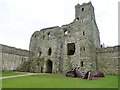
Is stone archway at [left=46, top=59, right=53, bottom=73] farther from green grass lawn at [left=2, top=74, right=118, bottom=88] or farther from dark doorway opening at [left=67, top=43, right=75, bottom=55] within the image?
green grass lawn at [left=2, top=74, right=118, bottom=88]

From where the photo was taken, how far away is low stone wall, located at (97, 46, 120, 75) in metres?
27.8

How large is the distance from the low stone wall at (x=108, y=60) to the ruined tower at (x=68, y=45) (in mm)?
919

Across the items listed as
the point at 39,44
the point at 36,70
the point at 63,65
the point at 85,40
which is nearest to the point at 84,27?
the point at 85,40

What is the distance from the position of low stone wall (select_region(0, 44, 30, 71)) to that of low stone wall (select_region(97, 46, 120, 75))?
1611 cm

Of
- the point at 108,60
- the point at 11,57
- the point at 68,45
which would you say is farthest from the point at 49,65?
the point at 108,60

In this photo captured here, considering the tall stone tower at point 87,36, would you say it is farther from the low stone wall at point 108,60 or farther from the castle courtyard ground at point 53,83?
the castle courtyard ground at point 53,83

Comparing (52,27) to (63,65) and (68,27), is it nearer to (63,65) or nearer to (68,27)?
(68,27)

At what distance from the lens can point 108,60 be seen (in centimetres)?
2858

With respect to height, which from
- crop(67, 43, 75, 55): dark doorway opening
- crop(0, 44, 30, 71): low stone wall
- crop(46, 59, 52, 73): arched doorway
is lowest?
crop(46, 59, 52, 73): arched doorway

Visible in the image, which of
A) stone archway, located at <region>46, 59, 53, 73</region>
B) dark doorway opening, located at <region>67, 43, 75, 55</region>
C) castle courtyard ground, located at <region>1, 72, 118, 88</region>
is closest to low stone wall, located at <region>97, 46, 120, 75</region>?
dark doorway opening, located at <region>67, 43, 75, 55</region>

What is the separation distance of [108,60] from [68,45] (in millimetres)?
9214

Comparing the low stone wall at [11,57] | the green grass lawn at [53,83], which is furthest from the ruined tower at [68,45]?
the green grass lawn at [53,83]

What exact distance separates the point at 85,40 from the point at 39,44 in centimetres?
1170

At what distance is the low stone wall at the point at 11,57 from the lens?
2999 centimetres
